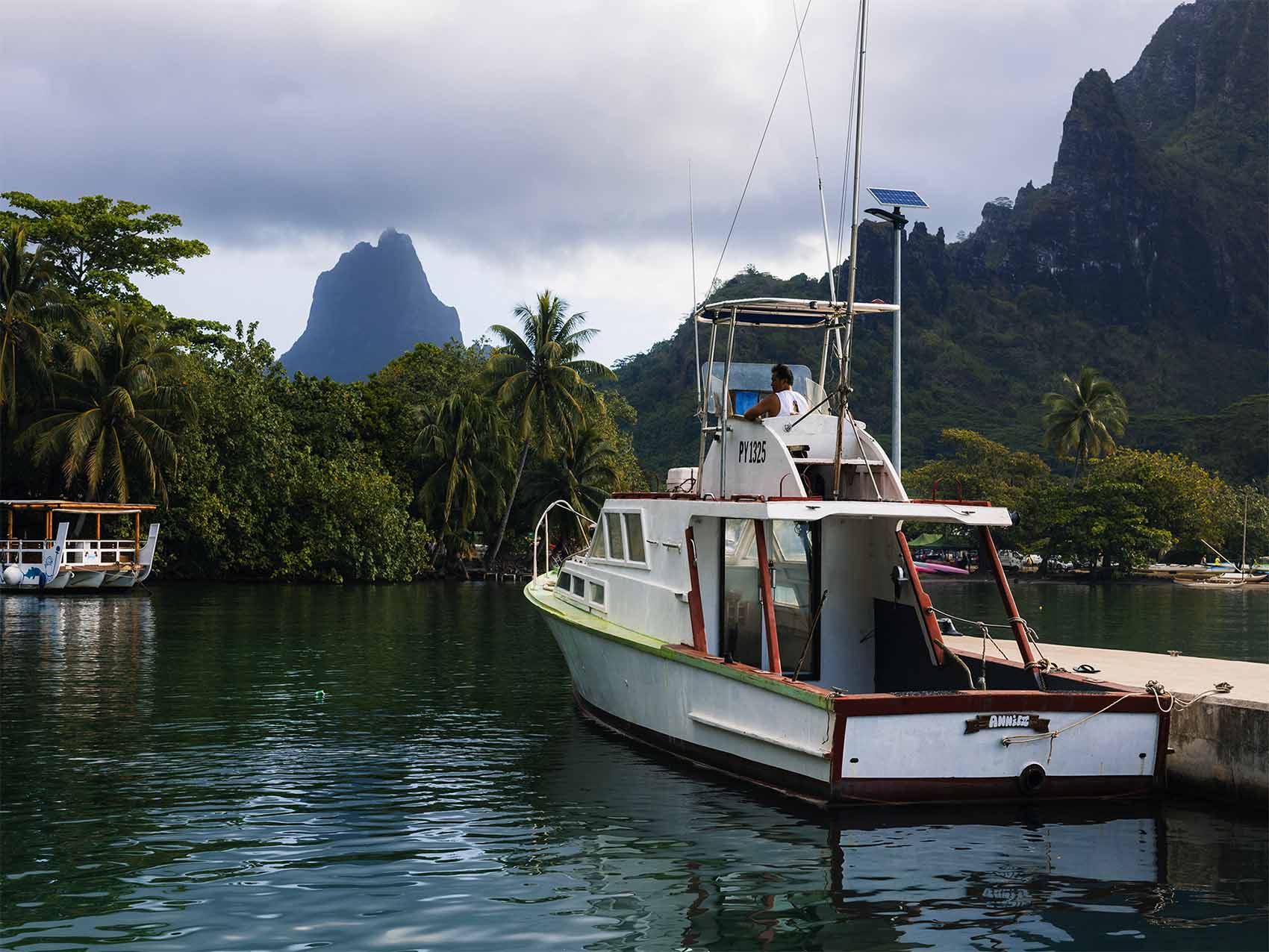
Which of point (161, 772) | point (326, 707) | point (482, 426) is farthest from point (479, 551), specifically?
point (161, 772)

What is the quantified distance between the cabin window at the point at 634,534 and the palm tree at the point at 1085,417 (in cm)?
7516

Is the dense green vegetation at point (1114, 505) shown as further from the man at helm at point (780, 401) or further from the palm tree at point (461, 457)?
the man at helm at point (780, 401)

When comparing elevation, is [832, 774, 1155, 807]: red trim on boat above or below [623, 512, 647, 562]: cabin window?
below

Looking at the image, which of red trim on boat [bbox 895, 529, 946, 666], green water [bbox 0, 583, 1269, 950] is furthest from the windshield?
green water [bbox 0, 583, 1269, 950]

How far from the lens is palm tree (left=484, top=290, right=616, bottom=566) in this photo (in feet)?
188

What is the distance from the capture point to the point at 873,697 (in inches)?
402

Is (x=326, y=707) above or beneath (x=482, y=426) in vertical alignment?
beneath

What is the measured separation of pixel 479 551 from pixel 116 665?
50137mm

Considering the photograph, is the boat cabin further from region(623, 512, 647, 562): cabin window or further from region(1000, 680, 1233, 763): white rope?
region(1000, 680, 1233, 763): white rope

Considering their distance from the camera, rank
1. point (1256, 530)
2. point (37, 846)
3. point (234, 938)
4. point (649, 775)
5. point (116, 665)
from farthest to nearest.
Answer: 1. point (1256, 530)
2. point (116, 665)
3. point (649, 775)
4. point (37, 846)
5. point (234, 938)

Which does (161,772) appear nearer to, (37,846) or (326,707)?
(37,846)

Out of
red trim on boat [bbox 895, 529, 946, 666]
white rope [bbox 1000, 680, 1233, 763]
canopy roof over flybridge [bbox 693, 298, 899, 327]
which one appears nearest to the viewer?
white rope [bbox 1000, 680, 1233, 763]

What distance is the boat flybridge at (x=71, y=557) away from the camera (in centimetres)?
4331

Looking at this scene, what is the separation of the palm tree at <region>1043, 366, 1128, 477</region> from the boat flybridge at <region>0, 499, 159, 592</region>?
62.2m
